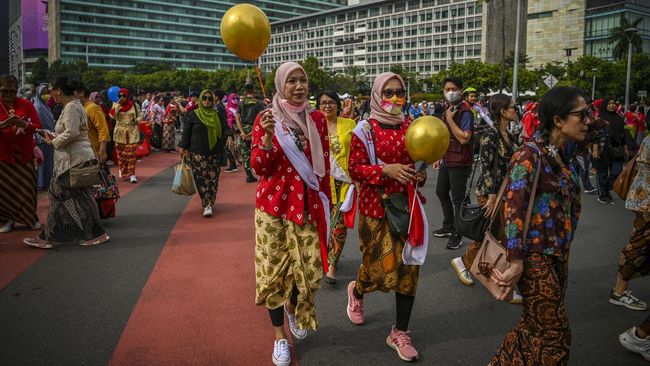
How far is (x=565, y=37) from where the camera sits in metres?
74.3

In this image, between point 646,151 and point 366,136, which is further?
point 646,151

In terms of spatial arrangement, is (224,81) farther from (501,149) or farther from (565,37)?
(501,149)

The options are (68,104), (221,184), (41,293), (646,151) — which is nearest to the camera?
(646,151)

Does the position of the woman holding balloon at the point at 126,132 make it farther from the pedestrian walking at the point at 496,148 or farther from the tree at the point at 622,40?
the tree at the point at 622,40

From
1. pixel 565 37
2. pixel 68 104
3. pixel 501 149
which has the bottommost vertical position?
pixel 501 149

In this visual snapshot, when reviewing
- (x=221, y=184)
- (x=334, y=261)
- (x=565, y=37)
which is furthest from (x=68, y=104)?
(x=565, y=37)

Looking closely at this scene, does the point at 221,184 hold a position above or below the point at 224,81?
below

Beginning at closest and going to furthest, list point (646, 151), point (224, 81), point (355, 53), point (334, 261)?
point (646, 151) → point (334, 261) → point (224, 81) → point (355, 53)

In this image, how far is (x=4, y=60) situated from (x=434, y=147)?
66.3 feet

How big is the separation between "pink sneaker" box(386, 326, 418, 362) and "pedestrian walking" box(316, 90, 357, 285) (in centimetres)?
116

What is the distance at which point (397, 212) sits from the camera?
3344 mm

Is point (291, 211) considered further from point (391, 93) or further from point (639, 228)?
point (639, 228)

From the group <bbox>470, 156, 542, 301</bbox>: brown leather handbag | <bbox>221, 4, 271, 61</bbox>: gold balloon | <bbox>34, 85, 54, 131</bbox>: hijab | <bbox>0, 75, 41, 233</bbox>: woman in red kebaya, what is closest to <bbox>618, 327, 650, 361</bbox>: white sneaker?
<bbox>470, 156, 542, 301</bbox>: brown leather handbag

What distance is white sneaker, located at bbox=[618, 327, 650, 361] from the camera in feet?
11.0
